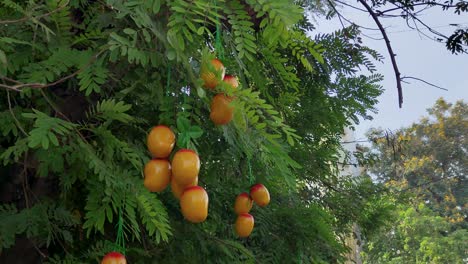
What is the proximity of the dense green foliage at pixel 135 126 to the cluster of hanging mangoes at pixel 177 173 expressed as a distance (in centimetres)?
3

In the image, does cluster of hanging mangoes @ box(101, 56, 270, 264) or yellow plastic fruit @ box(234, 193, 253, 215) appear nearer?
cluster of hanging mangoes @ box(101, 56, 270, 264)

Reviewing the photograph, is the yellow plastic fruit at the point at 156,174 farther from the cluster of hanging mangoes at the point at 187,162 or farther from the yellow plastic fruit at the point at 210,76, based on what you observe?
the yellow plastic fruit at the point at 210,76

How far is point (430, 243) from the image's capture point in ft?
43.8

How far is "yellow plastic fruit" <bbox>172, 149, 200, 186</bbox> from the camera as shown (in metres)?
0.89

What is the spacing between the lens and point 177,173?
35.5 inches

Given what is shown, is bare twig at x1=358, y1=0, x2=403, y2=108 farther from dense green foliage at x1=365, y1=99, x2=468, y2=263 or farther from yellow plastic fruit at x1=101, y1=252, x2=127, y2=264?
dense green foliage at x1=365, y1=99, x2=468, y2=263

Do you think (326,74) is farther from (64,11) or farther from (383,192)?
(64,11)

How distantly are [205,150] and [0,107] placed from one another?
1.95 feet

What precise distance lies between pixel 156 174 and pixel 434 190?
15.5 m

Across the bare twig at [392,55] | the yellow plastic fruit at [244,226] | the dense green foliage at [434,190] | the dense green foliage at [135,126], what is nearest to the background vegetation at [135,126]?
the dense green foliage at [135,126]

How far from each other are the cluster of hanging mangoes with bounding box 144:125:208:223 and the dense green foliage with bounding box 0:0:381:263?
35 mm

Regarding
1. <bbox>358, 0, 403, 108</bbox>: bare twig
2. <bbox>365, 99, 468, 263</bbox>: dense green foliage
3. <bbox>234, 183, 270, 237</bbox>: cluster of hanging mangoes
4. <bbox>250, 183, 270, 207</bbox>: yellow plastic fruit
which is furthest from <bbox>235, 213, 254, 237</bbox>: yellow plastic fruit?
<bbox>365, 99, 468, 263</bbox>: dense green foliage

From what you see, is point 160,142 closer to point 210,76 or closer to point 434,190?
point 210,76

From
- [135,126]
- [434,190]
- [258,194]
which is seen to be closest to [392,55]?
[258,194]
